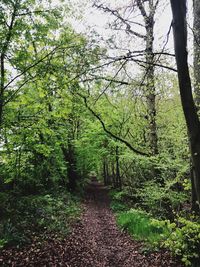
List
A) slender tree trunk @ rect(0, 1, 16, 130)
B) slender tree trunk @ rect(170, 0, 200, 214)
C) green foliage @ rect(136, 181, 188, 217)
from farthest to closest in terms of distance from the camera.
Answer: green foliage @ rect(136, 181, 188, 217)
slender tree trunk @ rect(0, 1, 16, 130)
slender tree trunk @ rect(170, 0, 200, 214)

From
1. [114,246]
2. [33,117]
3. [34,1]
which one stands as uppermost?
[34,1]

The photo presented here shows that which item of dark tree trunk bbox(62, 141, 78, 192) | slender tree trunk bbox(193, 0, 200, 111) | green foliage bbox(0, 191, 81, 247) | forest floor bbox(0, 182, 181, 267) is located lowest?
forest floor bbox(0, 182, 181, 267)

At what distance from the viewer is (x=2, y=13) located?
17.7 ft

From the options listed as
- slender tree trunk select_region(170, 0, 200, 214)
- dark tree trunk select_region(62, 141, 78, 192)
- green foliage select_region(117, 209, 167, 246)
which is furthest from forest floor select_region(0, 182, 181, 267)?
dark tree trunk select_region(62, 141, 78, 192)

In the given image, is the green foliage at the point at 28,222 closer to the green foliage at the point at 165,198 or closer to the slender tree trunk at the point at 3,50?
the green foliage at the point at 165,198

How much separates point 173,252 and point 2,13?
5981 mm

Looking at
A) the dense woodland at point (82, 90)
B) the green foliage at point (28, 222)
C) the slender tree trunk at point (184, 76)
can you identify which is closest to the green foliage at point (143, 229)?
the dense woodland at point (82, 90)

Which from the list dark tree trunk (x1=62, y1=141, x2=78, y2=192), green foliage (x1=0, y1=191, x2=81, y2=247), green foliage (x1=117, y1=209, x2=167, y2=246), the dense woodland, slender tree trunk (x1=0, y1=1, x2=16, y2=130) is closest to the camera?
the dense woodland

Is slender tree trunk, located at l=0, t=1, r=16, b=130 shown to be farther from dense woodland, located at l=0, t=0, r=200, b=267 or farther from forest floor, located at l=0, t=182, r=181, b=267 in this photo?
forest floor, located at l=0, t=182, r=181, b=267

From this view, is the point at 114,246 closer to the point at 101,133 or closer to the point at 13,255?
the point at 13,255

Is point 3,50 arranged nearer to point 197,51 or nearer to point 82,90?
point 82,90

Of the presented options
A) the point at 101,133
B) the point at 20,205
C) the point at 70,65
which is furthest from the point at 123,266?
the point at 101,133

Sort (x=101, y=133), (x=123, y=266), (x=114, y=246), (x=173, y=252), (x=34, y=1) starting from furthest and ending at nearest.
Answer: (x=101, y=133) < (x=114, y=246) < (x=34, y=1) < (x=123, y=266) < (x=173, y=252)

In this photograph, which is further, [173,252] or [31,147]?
[31,147]
